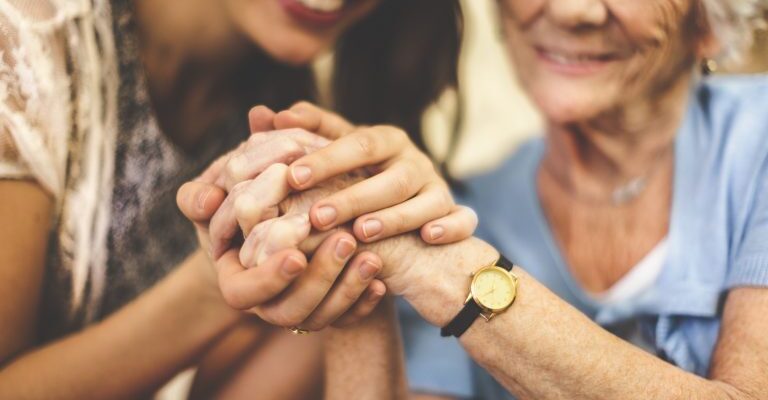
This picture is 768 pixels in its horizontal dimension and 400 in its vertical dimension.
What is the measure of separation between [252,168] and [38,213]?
39 centimetres

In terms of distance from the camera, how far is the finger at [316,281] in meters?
0.93

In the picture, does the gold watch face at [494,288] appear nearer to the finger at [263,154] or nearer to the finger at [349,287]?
the finger at [349,287]

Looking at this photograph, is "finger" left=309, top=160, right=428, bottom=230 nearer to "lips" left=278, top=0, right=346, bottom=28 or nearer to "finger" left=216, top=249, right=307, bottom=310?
"finger" left=216, top=249, right=307, bottom=310

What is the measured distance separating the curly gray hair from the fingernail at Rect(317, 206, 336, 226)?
31.4 inches

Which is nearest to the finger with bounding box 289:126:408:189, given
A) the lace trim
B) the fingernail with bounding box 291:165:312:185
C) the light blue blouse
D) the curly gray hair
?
the fingernail with bounding box 291:165:312:185

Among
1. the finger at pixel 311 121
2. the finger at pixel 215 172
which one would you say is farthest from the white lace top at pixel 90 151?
the finger at pixel 311 121

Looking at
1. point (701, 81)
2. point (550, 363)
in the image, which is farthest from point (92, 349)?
point (701, 81)

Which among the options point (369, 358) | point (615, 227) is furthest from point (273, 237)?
point (615, 227)

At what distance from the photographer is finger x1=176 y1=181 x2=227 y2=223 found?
1036 mm

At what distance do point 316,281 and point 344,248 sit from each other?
6cm

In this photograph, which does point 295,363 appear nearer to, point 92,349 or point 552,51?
point 92,349

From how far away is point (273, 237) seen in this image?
3.05ft

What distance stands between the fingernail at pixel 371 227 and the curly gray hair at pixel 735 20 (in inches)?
29.4

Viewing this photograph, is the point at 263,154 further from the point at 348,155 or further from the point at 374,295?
the point at 374,295
